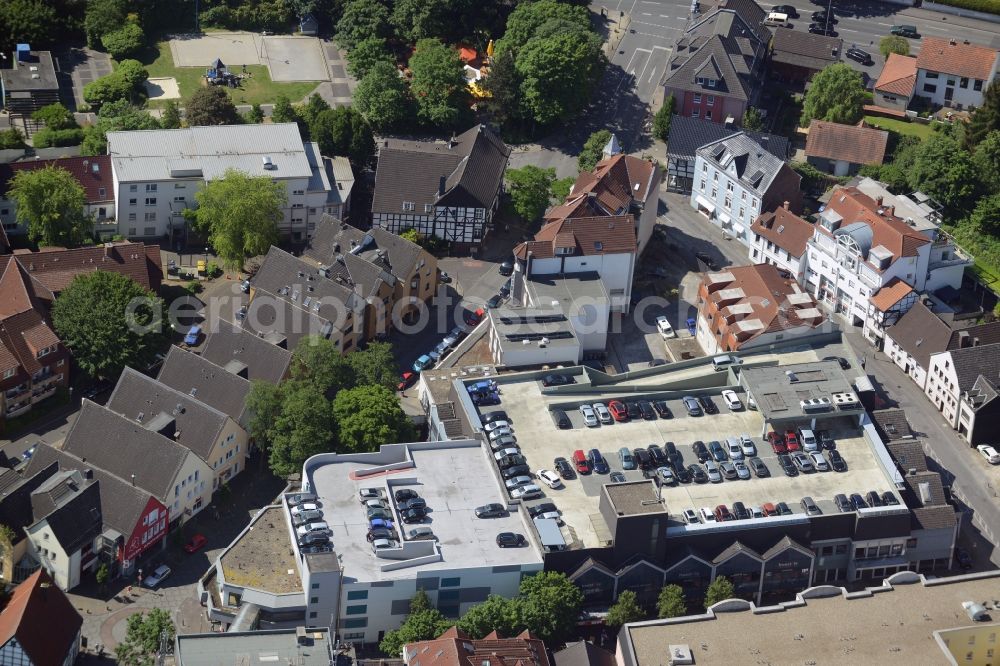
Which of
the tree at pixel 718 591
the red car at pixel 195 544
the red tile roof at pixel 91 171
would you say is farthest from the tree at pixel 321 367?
the tree at pixel 718 591

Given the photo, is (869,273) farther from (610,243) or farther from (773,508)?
(773,508)

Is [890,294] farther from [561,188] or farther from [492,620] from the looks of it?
[492,620]

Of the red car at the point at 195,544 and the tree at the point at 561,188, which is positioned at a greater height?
the tree at the point at 561,188

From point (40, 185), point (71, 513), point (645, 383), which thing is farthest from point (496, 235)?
point (71, 513)

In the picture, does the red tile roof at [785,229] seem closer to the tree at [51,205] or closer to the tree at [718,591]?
the tree at [718,591]

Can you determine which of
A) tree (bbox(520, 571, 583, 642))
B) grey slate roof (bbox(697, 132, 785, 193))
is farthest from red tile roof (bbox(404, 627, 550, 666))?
grey slate roof (bbox(697, 132, 785, 193))

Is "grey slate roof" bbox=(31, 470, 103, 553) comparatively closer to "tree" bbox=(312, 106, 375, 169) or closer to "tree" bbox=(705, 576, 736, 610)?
"tree" bbox=(705, 576, 736, 610)

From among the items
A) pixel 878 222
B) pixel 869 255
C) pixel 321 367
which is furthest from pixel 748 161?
pixel 321 367

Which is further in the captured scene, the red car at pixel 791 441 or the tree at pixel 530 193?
the tree at pixel 530 193
